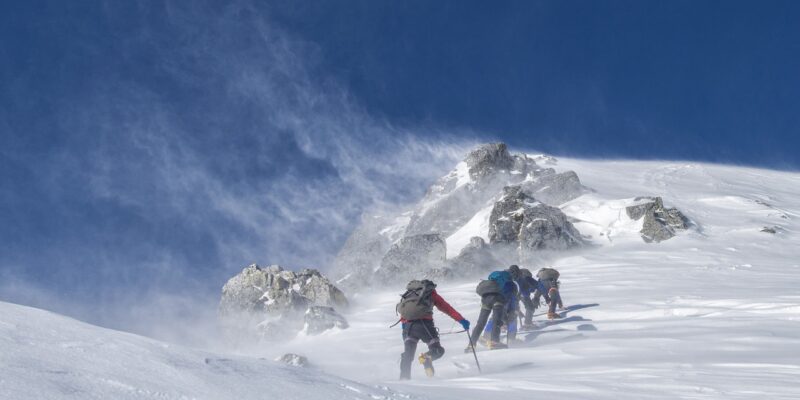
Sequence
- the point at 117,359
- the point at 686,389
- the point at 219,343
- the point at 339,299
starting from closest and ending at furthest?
the point at 117,359, the point at 686,389, the point at 339,299, the point at 219,343

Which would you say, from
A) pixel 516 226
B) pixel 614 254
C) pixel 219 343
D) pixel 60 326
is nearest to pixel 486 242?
pixel 516 226

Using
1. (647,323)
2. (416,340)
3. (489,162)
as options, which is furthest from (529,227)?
(416,340)

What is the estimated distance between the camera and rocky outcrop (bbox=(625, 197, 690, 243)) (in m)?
35.6

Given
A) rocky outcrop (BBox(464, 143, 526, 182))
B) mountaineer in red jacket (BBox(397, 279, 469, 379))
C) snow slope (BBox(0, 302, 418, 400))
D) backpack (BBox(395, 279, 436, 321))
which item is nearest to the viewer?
snow slope (BBox(0, 302, 418, 400))

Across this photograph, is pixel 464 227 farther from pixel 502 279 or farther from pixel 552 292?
pixel 502 279

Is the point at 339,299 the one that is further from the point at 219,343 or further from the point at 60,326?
the point at 60,326

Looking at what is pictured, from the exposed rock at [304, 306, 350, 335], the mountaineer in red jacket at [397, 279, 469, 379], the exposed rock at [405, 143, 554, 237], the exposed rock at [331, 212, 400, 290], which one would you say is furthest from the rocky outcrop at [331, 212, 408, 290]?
the mountaineer in red jacket at [397, 279, 469, 379]

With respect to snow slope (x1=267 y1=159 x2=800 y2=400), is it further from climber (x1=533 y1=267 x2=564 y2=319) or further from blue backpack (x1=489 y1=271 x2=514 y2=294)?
blue backpack (x1=489 y1=271 x2=514 y2=294)

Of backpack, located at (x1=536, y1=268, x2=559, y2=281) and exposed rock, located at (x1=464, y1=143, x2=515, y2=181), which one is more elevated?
exposed rock, located at (x1=464, y1=143, x2=515, y2=181)

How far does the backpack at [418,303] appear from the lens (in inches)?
465

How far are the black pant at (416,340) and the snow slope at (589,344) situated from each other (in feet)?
1.80

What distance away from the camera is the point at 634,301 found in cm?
2042

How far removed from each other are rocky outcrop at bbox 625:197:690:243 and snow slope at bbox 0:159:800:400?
0.55 m

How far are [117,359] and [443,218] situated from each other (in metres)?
44.2
